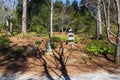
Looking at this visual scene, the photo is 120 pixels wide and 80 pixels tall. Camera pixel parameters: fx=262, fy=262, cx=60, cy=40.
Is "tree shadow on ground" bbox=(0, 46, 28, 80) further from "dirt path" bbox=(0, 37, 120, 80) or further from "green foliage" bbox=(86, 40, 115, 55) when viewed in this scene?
"green foliage" bbox=(86, 40, 115, 55)

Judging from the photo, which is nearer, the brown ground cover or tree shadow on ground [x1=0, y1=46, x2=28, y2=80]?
tree shadow on ground [x1=0, y1=46, x2=28, y2=80]

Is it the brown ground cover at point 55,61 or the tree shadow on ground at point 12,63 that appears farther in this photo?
the brown ground cover at point 55,61

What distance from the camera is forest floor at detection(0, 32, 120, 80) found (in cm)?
1102

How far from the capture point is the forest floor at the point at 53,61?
1102cm

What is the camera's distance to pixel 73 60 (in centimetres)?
1273

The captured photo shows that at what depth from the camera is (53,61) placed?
1254 cm

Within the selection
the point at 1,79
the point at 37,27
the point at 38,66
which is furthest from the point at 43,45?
the point at 37,27

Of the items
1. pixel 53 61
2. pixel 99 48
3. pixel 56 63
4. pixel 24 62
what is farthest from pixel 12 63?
pixel 99 48

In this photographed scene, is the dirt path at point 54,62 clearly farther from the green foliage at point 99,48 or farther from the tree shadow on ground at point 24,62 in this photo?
the green foliage at point 99,48

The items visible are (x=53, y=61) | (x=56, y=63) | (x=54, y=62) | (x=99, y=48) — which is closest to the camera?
(x=56, y=63)

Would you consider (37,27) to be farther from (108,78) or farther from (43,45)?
(108,78)

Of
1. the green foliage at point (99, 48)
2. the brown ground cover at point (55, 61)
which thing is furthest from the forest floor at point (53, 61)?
the green foliage at point (99, 48)

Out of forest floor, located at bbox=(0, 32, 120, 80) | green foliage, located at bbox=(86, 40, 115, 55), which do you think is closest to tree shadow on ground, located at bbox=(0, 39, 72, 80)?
forest floor, located at bbox=(0, 32, 120, 80)

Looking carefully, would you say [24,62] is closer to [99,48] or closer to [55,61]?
[55,61]
